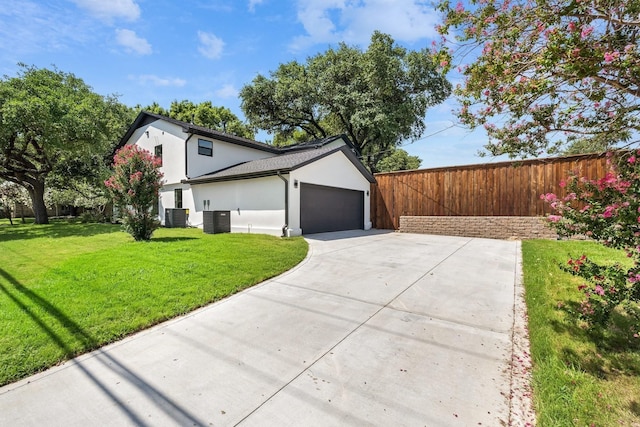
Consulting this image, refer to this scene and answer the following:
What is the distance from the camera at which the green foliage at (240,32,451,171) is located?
21484 millimetres

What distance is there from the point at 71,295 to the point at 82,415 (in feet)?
9.47

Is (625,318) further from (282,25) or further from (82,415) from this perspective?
(282,25)

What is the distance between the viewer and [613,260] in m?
6.18

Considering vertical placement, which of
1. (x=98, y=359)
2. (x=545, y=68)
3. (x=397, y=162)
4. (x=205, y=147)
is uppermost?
(x=397, y=162)

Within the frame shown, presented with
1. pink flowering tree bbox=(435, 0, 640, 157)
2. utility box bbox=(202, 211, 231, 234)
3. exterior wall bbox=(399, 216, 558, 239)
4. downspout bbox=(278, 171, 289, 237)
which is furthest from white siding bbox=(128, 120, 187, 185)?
pink flowering tree bbox=(435, 0, 640, 157)

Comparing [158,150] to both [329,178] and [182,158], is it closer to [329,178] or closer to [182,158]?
[182,158]

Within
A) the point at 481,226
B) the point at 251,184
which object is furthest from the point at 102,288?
the point at 481,226

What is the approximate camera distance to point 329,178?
41.6ft

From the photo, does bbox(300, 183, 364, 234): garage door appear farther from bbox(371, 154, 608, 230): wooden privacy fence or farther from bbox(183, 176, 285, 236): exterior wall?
bbox(371, 154, 608, 230): wooden privacy fence

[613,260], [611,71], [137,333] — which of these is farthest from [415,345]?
[613,260]

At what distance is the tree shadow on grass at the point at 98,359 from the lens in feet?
6.66

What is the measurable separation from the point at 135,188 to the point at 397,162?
33.4 meters

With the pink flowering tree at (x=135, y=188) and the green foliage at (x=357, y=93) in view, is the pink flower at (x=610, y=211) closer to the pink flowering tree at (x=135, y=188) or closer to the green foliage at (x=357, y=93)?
the pink flowering tree at (x=135, y=188)

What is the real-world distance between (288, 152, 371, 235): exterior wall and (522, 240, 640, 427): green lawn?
304 inches
